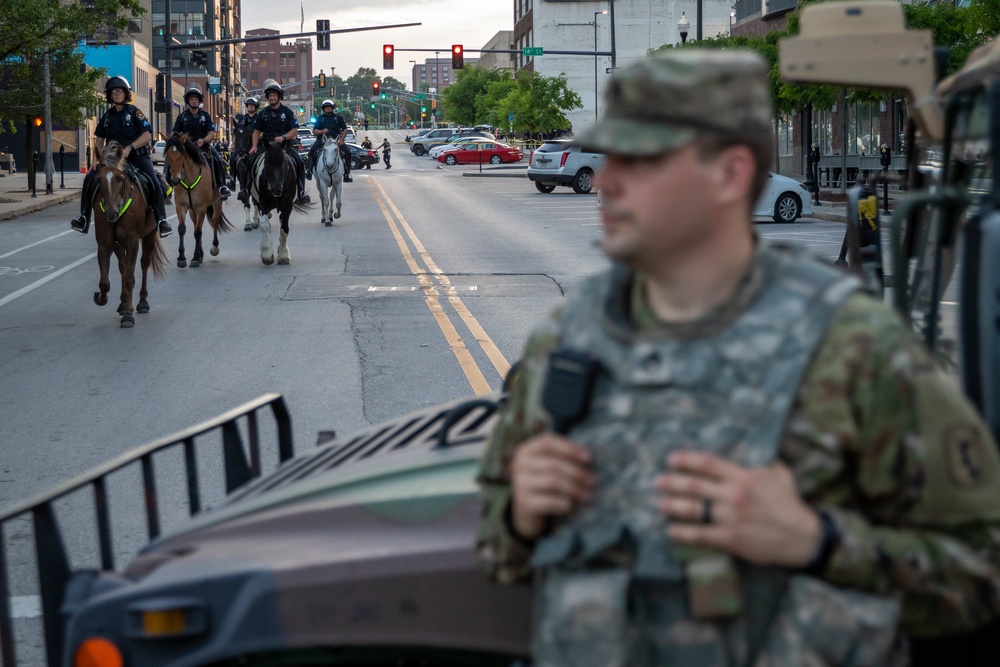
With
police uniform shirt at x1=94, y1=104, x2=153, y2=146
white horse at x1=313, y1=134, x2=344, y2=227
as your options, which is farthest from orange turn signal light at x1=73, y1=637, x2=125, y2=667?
white horse at x1=313, y1=134, x2=344, y2=227

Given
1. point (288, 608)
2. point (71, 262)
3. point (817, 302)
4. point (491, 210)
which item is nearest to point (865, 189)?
point (817, 302)

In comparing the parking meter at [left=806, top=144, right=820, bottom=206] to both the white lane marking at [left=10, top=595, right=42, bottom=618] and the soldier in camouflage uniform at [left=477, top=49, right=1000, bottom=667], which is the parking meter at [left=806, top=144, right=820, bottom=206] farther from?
the soldier in camouflage uniform at [left=477, top=49, right=1000, bottom=667]

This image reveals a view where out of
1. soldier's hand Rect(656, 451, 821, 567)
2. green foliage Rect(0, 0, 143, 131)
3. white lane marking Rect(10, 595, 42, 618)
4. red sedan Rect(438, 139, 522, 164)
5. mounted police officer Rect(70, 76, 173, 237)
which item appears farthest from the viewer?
red sedan Rect(438, 139, 522, 164)

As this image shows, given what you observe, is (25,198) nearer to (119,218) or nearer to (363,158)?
(119,218)

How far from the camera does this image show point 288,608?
2543mm

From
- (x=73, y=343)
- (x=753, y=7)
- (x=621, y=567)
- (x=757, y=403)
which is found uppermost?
(x=753, y=7)

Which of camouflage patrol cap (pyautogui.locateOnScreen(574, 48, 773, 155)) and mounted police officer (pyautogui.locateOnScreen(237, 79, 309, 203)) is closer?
camouflage patrol cap (pyautogui.locateOnScreen(574, 48, 773, 155))

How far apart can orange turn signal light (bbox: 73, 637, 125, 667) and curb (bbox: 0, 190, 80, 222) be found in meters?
32.4

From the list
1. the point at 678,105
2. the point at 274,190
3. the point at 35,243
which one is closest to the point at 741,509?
the point at 678,105

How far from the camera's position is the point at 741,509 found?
6.38 feet

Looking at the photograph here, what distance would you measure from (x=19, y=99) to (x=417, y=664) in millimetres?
40570

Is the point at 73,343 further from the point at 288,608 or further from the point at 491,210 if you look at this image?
the point at 491,210

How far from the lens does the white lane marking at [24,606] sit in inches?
212

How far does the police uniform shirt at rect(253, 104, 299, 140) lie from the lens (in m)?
20.7
